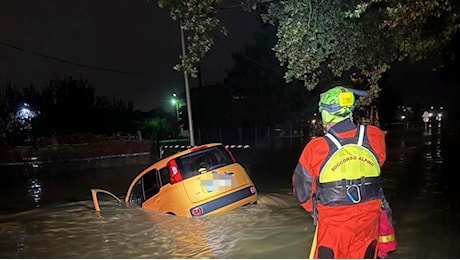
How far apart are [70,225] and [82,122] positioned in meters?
35.9

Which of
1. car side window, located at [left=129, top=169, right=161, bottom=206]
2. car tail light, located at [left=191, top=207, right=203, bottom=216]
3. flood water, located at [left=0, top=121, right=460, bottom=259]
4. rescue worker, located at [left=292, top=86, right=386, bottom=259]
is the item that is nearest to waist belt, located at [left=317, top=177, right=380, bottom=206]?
rescue worker, located at [left=292, top=86, right=386, bottom=259]

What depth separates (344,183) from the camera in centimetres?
361

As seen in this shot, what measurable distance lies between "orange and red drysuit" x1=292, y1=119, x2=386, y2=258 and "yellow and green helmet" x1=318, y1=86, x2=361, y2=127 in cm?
6

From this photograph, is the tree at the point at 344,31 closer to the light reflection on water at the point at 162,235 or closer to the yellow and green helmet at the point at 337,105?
the light reflection on water at the point at 162,235

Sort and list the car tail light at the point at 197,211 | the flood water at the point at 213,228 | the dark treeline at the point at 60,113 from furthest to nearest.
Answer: the dark treeline at the point at 60,113, the car tail light at the point at 197,211, the flood water at the point at 213,228

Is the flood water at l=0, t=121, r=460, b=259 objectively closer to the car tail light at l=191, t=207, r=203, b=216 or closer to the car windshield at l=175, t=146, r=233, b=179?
the car tail light at l=191, t=207, r=203, b=216

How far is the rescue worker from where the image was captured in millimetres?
3611

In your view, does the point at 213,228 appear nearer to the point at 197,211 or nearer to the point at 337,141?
the point at 197,211

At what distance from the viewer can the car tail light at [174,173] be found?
9.54m

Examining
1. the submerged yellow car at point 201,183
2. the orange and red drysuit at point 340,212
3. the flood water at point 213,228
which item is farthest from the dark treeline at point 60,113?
the orange and red drysuit at point 340,212

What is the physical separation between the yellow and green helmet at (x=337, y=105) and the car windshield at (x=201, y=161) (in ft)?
19.5

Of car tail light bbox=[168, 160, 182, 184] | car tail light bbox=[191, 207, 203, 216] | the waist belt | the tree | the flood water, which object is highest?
Result: the tree

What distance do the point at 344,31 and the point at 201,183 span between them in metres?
3.77

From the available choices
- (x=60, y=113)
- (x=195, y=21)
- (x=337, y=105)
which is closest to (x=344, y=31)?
(x=195, y=21)
